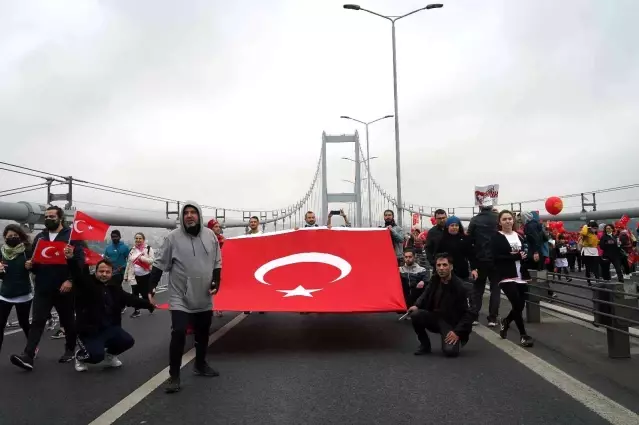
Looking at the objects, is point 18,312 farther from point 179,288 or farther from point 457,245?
point 457,245

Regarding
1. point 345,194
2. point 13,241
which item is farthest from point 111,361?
point 345,194

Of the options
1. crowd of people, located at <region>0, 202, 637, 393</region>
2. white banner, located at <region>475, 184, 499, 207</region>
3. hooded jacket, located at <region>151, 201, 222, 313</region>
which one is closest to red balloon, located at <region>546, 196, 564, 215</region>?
white banner, located at <region>475, 184, 499, 207</region>

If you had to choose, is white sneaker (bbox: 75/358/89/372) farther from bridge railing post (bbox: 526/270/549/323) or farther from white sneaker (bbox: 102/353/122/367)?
bridge railing post (bbox: 526/270/549/323)

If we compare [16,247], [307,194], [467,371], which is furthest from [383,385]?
[307,194]

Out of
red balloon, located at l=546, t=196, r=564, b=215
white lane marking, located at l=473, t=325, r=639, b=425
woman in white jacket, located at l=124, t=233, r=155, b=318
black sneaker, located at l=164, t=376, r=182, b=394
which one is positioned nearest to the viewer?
white lane marking, located at l=473, t=325, r=639, b=425

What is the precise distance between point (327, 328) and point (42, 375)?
3.62 metres

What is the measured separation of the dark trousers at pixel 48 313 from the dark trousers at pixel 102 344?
50cm

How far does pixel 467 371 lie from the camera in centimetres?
501

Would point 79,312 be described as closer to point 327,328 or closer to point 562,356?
point 327,328

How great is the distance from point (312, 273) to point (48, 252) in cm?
296

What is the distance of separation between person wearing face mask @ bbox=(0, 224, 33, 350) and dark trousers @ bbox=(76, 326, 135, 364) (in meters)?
0.82

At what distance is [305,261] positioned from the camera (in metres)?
7.17

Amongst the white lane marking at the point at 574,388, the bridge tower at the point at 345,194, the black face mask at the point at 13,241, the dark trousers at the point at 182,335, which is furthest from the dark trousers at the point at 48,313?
the bridge tower at the point at 345,194

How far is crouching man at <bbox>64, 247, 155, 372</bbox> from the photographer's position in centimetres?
532
